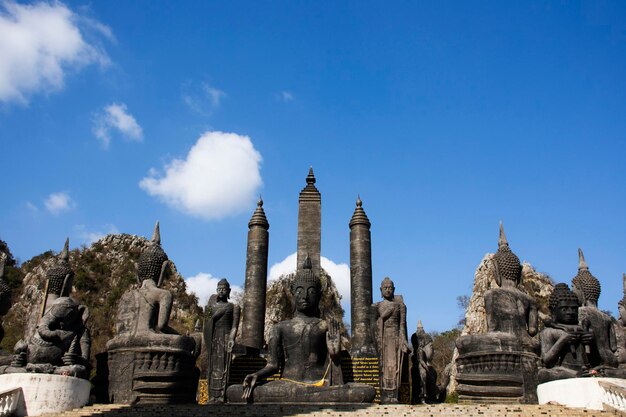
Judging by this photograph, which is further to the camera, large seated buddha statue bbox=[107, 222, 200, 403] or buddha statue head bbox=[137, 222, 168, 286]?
buddha statue head bbox=[137, 222, 168, 286]

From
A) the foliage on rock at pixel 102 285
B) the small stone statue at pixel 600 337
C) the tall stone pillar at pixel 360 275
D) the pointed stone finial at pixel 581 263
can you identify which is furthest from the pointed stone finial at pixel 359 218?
the foliage on rock at pixel 102 285

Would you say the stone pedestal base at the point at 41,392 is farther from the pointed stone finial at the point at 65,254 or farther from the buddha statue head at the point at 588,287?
the buddha statue head at the point at 588,287

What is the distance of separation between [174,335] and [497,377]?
673cm

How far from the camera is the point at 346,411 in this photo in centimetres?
924

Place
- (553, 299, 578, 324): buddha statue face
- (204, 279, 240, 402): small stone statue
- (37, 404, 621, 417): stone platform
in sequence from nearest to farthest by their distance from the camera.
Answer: (37, 404, 621, 417): stone platform
(553, 299, 578, 324): buddha statue face
(204, 279, 240, 402): small stone statue

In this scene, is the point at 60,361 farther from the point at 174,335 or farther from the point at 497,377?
the point at 497,377

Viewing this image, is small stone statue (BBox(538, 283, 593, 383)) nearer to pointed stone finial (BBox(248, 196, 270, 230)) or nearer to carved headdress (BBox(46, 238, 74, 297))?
carved headdress (BBox(46, 238, 74, 297))

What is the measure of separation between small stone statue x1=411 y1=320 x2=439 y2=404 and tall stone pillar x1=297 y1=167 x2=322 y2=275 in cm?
1355

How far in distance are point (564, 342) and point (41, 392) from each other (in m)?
8.92

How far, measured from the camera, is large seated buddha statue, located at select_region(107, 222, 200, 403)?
38.8 ft

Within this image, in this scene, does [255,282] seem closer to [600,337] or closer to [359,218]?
[359,218]

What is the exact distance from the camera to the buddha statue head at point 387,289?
15242 mm

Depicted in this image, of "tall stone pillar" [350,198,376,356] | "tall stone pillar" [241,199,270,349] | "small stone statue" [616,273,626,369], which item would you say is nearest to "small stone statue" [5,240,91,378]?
"small stone statue" [616,273,626,369]

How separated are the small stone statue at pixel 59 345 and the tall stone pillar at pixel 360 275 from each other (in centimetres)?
1479
